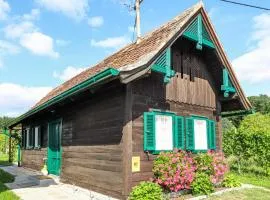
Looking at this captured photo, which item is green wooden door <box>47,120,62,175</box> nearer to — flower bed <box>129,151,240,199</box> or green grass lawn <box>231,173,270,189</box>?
flower bed <box>129,151,240,199</box>

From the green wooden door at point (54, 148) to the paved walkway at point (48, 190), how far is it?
952 millimetres

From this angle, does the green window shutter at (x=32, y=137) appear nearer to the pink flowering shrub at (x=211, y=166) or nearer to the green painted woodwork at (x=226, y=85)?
the pink flowering shrub at (x=211, y=166)

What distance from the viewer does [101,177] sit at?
9.51m

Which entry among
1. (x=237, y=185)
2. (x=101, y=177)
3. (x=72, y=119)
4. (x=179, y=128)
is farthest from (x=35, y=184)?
(x=237, y=185)

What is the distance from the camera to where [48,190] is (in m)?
10.2

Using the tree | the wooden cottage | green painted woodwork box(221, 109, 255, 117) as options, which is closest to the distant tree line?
green painted woodwork box(221, 109, 255, 117)

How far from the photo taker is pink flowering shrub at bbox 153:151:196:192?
8781mm

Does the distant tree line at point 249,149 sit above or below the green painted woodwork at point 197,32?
below

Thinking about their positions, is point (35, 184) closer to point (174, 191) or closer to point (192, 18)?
point (174, 191)

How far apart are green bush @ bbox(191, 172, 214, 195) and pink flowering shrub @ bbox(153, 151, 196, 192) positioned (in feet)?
0.97

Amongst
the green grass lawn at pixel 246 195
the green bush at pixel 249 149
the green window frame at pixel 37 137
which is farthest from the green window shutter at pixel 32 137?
the green grass lawn at pixel 246 195

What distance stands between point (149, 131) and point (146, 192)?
5.78 ft

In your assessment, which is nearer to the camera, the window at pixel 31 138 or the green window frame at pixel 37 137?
the green window frame at pixel 37 137

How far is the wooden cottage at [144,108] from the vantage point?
28.7 feet
